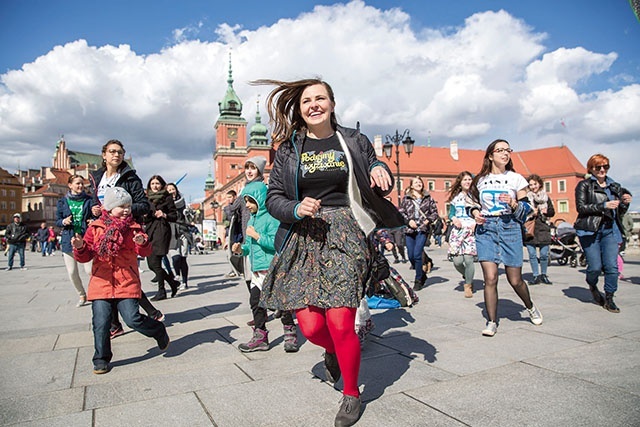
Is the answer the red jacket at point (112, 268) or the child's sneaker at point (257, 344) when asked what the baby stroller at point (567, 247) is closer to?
the child's sneaker at point (257, 344)

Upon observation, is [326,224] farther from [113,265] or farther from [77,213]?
[77,213]

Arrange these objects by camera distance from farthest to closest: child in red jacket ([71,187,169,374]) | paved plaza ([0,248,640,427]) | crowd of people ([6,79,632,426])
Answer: child in red jacket ([71,187,169,374])
crowd of people ([6,79,632,426])
paved plaza ([0,248,640,427])

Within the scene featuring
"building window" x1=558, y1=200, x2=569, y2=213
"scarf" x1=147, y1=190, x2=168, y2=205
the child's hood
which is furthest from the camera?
A: "building window" x1=558, y1=200, x2=569, y2=213

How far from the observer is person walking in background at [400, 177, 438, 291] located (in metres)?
8.16

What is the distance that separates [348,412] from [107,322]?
7.59ft

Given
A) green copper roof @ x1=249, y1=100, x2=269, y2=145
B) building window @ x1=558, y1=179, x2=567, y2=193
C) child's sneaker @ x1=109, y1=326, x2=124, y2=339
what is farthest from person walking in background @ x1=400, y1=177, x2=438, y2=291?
green copper roof @ x1=249, y1=100, x2=269, y2=145

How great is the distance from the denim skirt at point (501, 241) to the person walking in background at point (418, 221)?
3.16m

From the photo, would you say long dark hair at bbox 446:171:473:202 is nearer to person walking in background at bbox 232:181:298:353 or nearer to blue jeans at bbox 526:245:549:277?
blue jeans at bbox 526:245:549:277

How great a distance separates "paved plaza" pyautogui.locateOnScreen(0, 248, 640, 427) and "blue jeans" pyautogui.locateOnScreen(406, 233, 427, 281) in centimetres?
222

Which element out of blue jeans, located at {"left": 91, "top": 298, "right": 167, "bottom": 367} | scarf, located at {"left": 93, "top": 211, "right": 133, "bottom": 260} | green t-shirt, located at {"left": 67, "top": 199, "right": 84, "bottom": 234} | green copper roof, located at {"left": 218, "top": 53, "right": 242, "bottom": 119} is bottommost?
blue jeans, located at {"left": 91, "top": 298, "right": 167, "bottom": 367}

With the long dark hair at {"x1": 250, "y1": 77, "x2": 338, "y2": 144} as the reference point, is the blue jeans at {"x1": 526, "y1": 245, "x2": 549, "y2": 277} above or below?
below

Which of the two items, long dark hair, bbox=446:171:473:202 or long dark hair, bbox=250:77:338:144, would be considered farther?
long dark hair, bbox=446:171:473:202

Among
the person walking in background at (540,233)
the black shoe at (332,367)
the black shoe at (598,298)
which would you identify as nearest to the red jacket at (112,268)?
the black shoe at (332,367)

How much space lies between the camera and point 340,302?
8.57 ft
